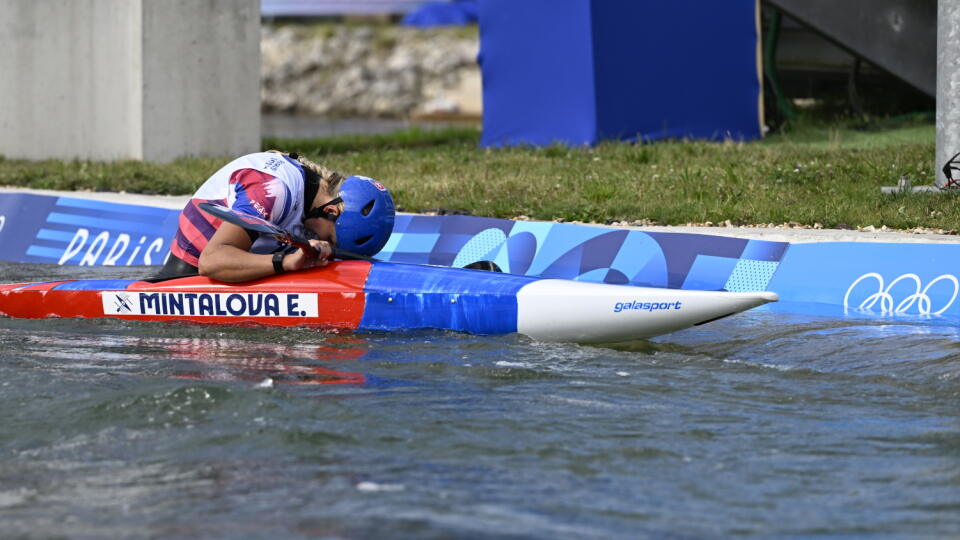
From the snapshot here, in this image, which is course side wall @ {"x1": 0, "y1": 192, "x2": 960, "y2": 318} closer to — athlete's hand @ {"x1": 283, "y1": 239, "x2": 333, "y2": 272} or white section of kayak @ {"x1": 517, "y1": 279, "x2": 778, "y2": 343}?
white section of kayak @ {"x1": 517, "y1": 279, "x2": 778, "y2": 343}

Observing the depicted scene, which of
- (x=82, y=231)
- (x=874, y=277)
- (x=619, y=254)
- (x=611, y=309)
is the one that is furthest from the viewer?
(x=82, y=231)

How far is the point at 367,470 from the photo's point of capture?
4094 millimetres

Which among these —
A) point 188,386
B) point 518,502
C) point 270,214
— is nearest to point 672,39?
point 270,214

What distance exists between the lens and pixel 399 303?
645 cm

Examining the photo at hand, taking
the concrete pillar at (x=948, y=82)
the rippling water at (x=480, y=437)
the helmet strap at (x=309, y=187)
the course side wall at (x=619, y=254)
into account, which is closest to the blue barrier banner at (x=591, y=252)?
the course side wall at (x=619, y=254)

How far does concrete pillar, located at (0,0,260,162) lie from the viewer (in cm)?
1273

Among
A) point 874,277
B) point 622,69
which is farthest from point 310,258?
point 622,69

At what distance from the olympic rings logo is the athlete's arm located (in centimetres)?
275

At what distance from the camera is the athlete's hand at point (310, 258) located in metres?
6.50

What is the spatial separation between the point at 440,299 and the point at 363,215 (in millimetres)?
568

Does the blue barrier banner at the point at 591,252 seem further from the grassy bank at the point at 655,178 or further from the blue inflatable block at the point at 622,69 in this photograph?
the blue inflatable block at the point at 622,69

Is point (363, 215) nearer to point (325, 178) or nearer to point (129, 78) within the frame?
point (325, 178)

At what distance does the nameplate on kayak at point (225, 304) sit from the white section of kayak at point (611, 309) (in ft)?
3.56

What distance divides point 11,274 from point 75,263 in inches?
25.7
